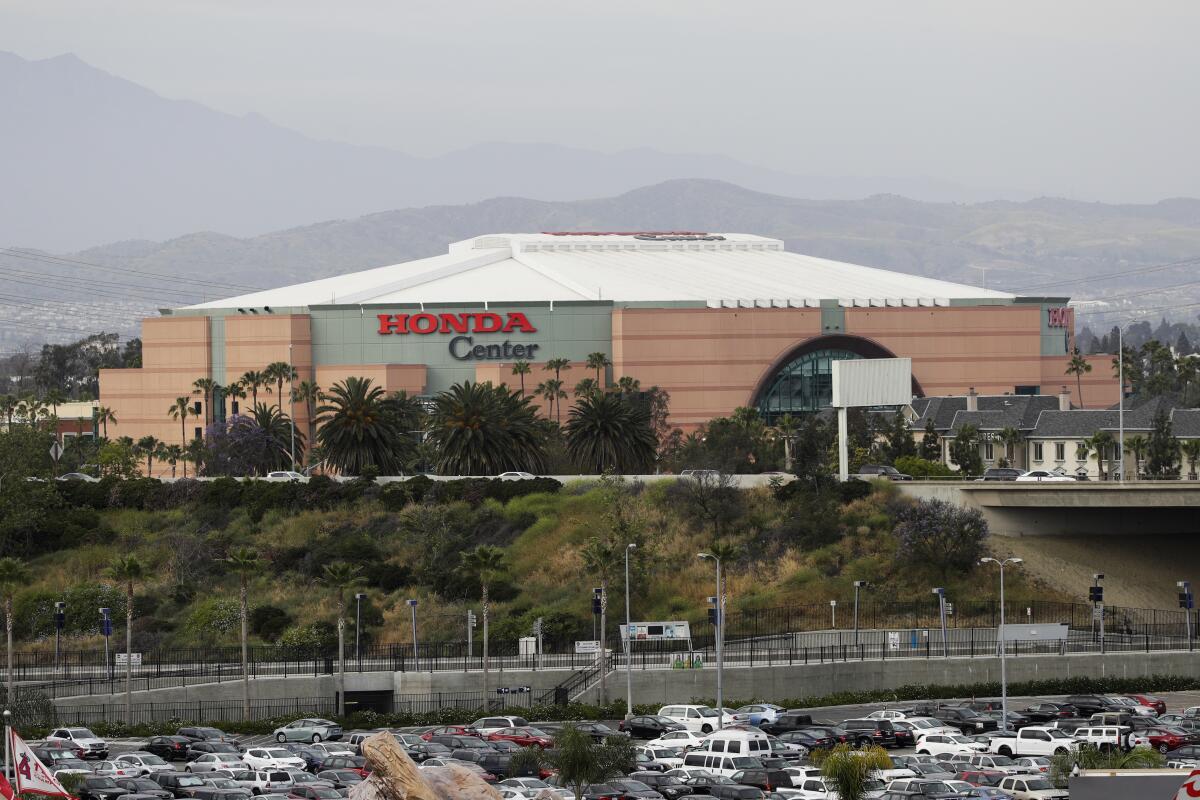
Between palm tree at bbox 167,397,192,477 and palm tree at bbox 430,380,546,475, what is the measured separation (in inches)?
1512

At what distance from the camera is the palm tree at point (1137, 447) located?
108 metres

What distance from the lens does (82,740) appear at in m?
63.2

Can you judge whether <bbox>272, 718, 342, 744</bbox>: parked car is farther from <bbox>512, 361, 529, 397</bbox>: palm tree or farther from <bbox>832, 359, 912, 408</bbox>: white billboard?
<bbox>512, 361, 529, 397</bbox>: palm tree

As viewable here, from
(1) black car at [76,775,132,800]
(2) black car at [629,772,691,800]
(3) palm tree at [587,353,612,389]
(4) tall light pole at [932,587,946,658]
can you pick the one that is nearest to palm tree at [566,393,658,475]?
(4) tall light pole at [932,587,946,658]

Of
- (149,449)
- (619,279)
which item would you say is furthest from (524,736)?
(619,279)

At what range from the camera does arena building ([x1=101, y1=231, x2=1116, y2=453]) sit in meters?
144

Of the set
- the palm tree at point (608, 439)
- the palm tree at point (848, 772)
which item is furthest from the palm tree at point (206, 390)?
the palm tree at point (848, 772)

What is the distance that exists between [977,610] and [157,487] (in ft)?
157

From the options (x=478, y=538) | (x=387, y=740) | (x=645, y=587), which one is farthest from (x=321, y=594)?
(x=387, y=740)

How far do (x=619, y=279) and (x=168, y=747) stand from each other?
100256mm

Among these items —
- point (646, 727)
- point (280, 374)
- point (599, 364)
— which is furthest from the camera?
point (280, 374)

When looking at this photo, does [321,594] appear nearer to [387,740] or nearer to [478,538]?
[478,538]

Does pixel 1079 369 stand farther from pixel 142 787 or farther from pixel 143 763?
pixel 142 787

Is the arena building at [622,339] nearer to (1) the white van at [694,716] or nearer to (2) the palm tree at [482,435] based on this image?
(2) the palm tree at [482,435]
